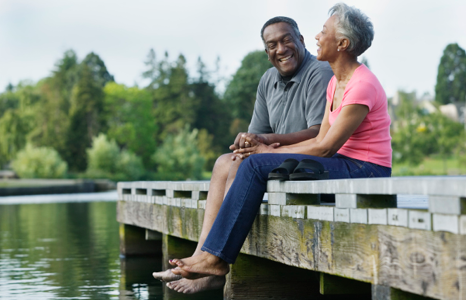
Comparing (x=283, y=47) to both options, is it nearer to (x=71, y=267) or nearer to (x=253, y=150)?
(x=253, y=150)

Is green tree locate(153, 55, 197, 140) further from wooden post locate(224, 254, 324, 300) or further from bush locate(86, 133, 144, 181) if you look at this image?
wooden post locate(224, 254, 324, 300)

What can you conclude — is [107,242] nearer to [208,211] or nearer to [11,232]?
[11,232]

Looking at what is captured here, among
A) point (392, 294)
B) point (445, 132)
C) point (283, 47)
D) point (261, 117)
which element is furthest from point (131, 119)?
point (392, 294)

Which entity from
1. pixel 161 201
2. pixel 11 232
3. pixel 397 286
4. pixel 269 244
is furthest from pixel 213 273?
pixel 11 232

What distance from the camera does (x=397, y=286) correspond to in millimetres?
3236

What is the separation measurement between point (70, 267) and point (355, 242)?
229 inches

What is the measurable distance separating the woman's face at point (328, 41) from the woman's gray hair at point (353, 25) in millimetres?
36

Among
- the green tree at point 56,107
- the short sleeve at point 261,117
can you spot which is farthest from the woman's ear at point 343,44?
the green tree at point 56,107

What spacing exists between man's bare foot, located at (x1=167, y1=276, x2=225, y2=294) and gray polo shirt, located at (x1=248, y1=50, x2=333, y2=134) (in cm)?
135

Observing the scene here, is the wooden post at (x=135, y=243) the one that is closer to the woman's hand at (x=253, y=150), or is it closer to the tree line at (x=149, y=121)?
the woman's hand at (x=253, y=150)

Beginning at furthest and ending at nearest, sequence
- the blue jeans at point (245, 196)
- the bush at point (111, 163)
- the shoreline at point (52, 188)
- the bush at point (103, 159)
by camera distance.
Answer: the bush at point (103, 159), the bush at point (111, 163), the shoreline at point (52, 188), the blue jeans at point (245, 196)

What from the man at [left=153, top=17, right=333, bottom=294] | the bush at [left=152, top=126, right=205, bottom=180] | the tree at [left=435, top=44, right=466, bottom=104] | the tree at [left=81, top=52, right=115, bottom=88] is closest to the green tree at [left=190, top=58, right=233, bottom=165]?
the bush at [left=152, top=126, right=205, bottom=180]

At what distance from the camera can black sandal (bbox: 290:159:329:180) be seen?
4.06 metres

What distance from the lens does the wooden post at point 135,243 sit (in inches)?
391
